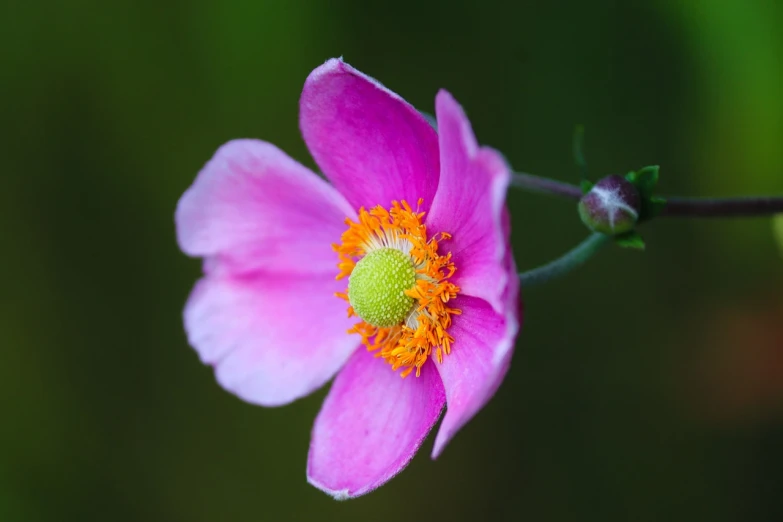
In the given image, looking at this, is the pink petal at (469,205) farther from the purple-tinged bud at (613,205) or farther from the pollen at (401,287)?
the purple-tinged bud at (613,205)

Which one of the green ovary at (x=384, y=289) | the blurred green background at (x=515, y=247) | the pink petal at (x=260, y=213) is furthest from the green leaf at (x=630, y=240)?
the blurred green background at (x=515, y=247)

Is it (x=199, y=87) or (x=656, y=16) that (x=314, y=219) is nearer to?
(x=199, y=87)

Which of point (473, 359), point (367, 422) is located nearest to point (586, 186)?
point (473, 359)

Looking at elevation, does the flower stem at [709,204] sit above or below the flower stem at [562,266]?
above

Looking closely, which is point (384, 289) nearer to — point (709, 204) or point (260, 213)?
point (260, 213)

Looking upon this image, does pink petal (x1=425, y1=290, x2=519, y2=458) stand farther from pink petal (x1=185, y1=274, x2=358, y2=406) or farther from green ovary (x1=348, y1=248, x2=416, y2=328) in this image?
pink petal (x1=185, y1=274, x2=358, y2=406)

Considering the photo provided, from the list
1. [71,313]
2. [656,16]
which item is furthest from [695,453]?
[71,313]
